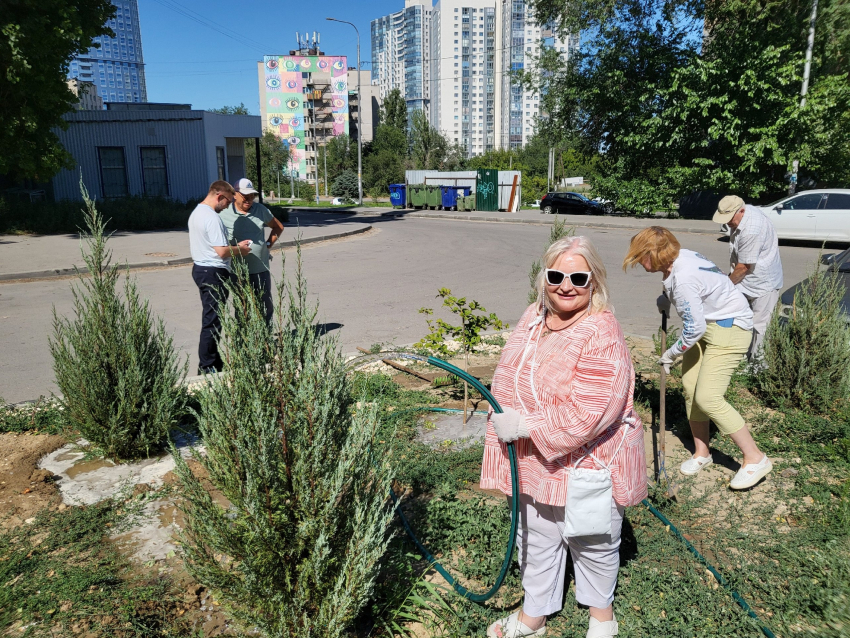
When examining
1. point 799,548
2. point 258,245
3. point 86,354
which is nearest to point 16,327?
point 258,245

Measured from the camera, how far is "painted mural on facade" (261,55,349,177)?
331 feet

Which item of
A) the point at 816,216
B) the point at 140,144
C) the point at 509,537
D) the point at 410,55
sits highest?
the point at 410,55

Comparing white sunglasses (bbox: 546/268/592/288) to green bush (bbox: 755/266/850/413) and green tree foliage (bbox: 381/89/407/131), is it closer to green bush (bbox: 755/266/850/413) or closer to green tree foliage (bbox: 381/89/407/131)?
green bush (bbox: 755/266/850/413)

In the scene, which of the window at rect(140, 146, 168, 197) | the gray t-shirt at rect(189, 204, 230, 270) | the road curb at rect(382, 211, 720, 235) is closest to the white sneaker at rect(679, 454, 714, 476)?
the gray t-shirt at rect(189, 204, 230, 270)

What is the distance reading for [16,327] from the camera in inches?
328

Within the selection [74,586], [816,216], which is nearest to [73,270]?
[74,586]

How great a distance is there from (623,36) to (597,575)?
87.9ft

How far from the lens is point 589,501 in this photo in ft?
8.07

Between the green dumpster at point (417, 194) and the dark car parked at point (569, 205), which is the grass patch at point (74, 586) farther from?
the green dumpster at point (417, 194)

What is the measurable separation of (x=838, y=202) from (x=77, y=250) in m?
19.4

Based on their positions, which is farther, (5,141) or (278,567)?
(5,141)

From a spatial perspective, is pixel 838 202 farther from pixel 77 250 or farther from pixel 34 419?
pixel 77 250

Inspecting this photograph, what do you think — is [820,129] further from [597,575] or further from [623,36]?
[597,575]

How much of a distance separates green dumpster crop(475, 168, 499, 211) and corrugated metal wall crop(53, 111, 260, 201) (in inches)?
523
